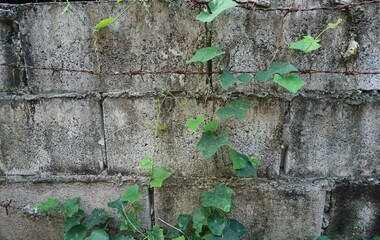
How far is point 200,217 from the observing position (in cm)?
187

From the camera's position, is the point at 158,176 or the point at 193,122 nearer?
the point at 193,122

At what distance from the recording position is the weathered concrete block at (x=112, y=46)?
172 centimetres

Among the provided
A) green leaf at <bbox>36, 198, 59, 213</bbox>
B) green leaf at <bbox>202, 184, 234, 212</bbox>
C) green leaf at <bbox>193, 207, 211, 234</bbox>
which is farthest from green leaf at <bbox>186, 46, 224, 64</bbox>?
green leaf at <bbox>36, 198, 59, 213</bbox>

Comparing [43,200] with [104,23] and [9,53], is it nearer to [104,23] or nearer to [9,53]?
[9,53]

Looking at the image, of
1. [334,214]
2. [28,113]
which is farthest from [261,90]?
[28,113]

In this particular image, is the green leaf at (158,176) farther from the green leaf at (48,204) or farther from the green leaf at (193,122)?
the green leaf at (48,204)

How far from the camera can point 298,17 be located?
1.68 meters

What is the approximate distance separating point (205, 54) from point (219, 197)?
0.79 metres

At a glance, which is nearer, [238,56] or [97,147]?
[238,56]

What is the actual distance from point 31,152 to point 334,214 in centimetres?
189

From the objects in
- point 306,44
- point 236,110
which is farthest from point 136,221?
point 306,44

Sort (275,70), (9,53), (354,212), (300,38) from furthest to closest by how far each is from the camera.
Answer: (354,212)
(9,53)
(300,38)
(275,70)

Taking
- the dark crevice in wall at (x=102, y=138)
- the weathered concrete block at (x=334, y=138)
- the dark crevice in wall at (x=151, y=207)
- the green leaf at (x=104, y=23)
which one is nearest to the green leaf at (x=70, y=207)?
the dark crevice in wall at (x=102, y=138)

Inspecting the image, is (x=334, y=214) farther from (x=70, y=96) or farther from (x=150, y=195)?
(x=70, y=96)
